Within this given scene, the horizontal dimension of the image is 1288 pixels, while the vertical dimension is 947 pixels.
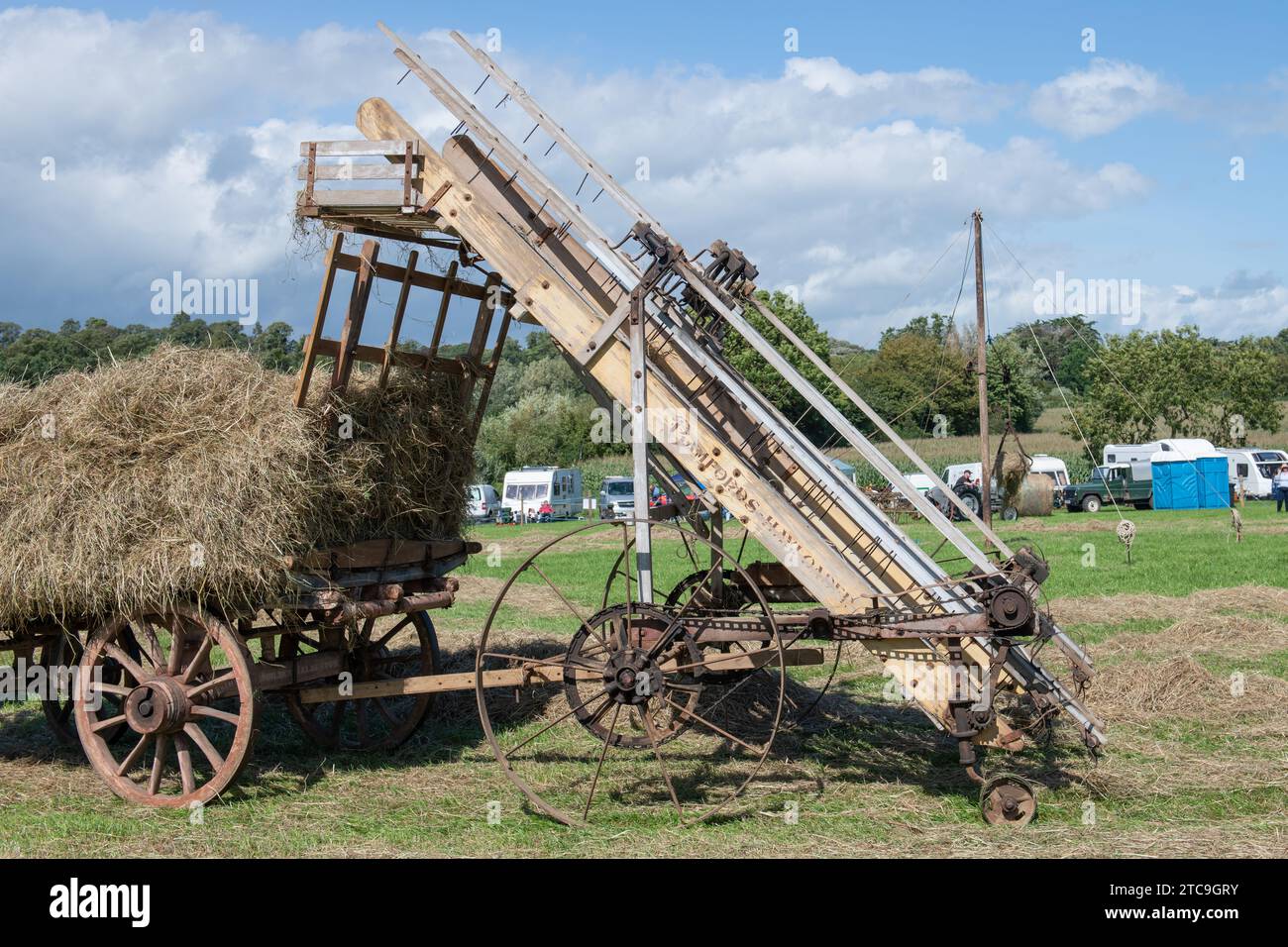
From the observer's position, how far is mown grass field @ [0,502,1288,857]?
19.2ft

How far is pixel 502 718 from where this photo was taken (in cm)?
907

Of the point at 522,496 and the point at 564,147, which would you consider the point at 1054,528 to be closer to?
the point at 522,496

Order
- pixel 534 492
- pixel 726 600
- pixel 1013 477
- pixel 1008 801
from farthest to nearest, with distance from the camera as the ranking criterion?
1. pixel 534 492
2. pixel 1013 477
3. pixel 726 600
4. pixel 1008 801

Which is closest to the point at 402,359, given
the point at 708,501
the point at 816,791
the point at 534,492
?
the point at 708,501

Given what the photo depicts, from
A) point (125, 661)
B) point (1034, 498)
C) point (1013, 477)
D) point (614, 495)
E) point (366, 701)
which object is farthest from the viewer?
point (614, 495)

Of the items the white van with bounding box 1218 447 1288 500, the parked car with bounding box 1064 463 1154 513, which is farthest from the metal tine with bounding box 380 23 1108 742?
the white van with bounding box 1218 447 1288 500

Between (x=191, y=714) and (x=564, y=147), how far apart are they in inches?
162

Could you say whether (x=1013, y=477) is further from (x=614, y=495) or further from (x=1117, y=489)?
(x=614, y=495)

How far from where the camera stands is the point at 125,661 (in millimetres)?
6891

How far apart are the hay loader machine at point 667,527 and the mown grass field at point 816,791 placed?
0.78ft

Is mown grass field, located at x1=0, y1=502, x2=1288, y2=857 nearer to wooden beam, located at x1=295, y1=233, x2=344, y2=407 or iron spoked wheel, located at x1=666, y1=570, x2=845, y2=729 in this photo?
iron spoked wheel, located at x1=666, y1=570, x2=845, y2=729

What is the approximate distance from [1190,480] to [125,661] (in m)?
38.3

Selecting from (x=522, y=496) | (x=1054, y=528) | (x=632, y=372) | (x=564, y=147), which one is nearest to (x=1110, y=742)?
(x=632, y=372)

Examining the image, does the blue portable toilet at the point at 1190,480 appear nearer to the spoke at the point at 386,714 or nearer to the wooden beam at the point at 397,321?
the spoke at the point at 386,714
